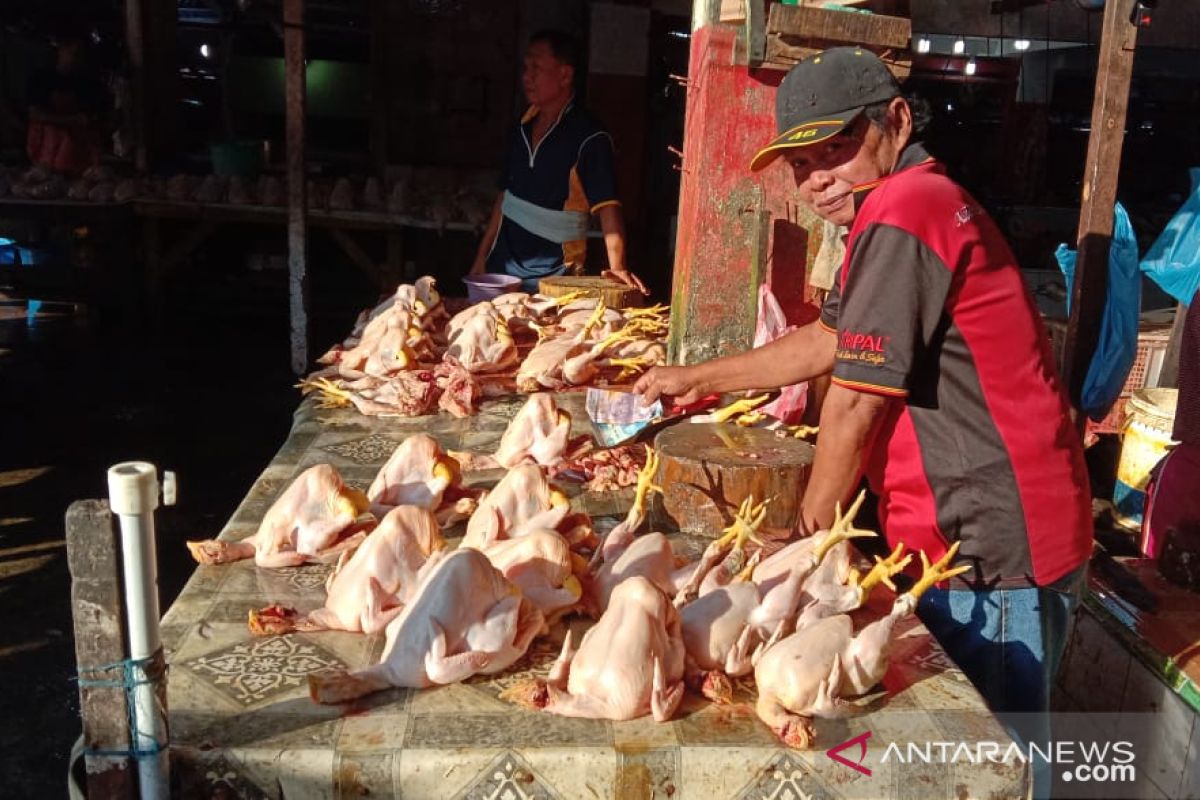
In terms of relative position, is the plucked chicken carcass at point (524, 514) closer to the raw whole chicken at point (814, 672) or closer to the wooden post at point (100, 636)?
the raw whole chicken at point (814, 672)

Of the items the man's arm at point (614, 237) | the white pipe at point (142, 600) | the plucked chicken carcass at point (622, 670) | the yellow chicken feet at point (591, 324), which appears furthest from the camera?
the man's arm at point (614, 237)

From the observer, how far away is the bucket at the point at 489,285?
5.83 meters

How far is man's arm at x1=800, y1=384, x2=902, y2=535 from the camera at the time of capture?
7.91 feet

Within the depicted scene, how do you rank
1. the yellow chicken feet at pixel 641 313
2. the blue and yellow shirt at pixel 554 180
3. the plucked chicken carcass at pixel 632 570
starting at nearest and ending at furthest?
the plucked chicken carcass at pixel 632 570, the yellow chicken feet at pixel 641 313, the blue and yellow shirt at pixel 554 180

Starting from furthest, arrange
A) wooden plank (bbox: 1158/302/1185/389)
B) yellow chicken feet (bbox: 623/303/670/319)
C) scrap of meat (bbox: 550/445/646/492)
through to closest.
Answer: wooden plank (bbox: 1158/302/1185/389), yellow chicken feet (bbox: 623/303/670/319), scrap of meat (bbox: 550/445/646/492)

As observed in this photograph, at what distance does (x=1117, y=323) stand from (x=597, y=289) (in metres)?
2.59

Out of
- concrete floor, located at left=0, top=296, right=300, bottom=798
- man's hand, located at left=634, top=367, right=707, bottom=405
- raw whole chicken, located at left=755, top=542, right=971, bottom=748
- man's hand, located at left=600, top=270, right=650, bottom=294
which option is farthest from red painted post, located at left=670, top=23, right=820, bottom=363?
concrete floor, located at left=0, top=296, right=300, bottom=798

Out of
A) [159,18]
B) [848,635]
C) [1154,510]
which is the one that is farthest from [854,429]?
[159,18]

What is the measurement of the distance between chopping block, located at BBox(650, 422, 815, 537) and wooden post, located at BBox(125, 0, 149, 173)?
903 cm

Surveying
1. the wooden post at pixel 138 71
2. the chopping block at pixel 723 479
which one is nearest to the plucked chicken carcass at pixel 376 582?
the chopping block at pixel 723 479

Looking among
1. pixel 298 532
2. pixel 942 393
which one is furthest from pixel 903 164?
pixel 298 532

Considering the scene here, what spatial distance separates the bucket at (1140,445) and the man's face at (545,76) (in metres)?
3.77

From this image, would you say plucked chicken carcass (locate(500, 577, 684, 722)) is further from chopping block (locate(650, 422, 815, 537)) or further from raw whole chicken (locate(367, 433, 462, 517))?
raw whole chicken (locate(367, 433, 462, 517))

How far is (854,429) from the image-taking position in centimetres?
244
